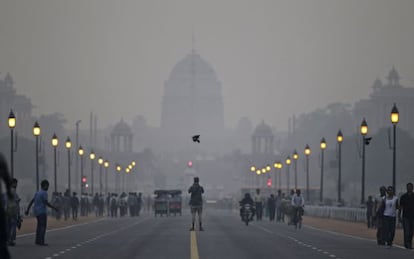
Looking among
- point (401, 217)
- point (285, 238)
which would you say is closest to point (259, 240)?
point (285, 238)

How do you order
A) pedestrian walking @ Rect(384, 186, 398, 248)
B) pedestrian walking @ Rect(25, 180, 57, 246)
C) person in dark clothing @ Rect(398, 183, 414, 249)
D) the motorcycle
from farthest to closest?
the motorcycle < pedestrian walking @ Rect(384, 186, 398, 248) < pedestrian walking @ Rect(25, 180, 57, 246) < person in dark clothing @ Rect(398, 183, 414, 249)

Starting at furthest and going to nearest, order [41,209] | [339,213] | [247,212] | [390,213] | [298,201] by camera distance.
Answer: [339,213] → [247,212] → [298,201] → [390,213] → [41,209]

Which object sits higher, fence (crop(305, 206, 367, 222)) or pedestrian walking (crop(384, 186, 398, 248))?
pedestrian walking (crop(384, 186, 398, 248))

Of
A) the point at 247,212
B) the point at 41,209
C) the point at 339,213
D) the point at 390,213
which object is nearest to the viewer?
the point at 41,209

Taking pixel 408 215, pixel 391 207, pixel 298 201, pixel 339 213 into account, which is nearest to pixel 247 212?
pixel 298 201

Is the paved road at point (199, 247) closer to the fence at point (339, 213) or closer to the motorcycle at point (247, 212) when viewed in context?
the motorcycle at point (247, 212)

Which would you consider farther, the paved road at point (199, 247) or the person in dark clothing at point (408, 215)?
the person in dark clothing at point (408, 215)

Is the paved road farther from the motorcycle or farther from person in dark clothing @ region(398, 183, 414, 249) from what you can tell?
the motorcycle

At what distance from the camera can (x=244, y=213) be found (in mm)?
70688

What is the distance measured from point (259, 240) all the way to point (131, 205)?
4962cm

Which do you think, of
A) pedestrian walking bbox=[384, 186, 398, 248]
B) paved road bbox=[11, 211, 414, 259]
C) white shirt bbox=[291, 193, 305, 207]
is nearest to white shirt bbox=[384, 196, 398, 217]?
pedestrian walking bbox=[384, 186, 398, 248]

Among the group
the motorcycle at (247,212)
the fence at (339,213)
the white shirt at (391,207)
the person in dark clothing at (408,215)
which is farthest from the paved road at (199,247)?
the fence at (339,213)

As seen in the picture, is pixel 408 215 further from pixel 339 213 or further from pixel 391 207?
pixel 339 213

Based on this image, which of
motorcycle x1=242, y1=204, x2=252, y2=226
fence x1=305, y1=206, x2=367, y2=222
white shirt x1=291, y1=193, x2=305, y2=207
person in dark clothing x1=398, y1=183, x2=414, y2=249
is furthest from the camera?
fence x1=305, y1=206, x2=367, y2=222
